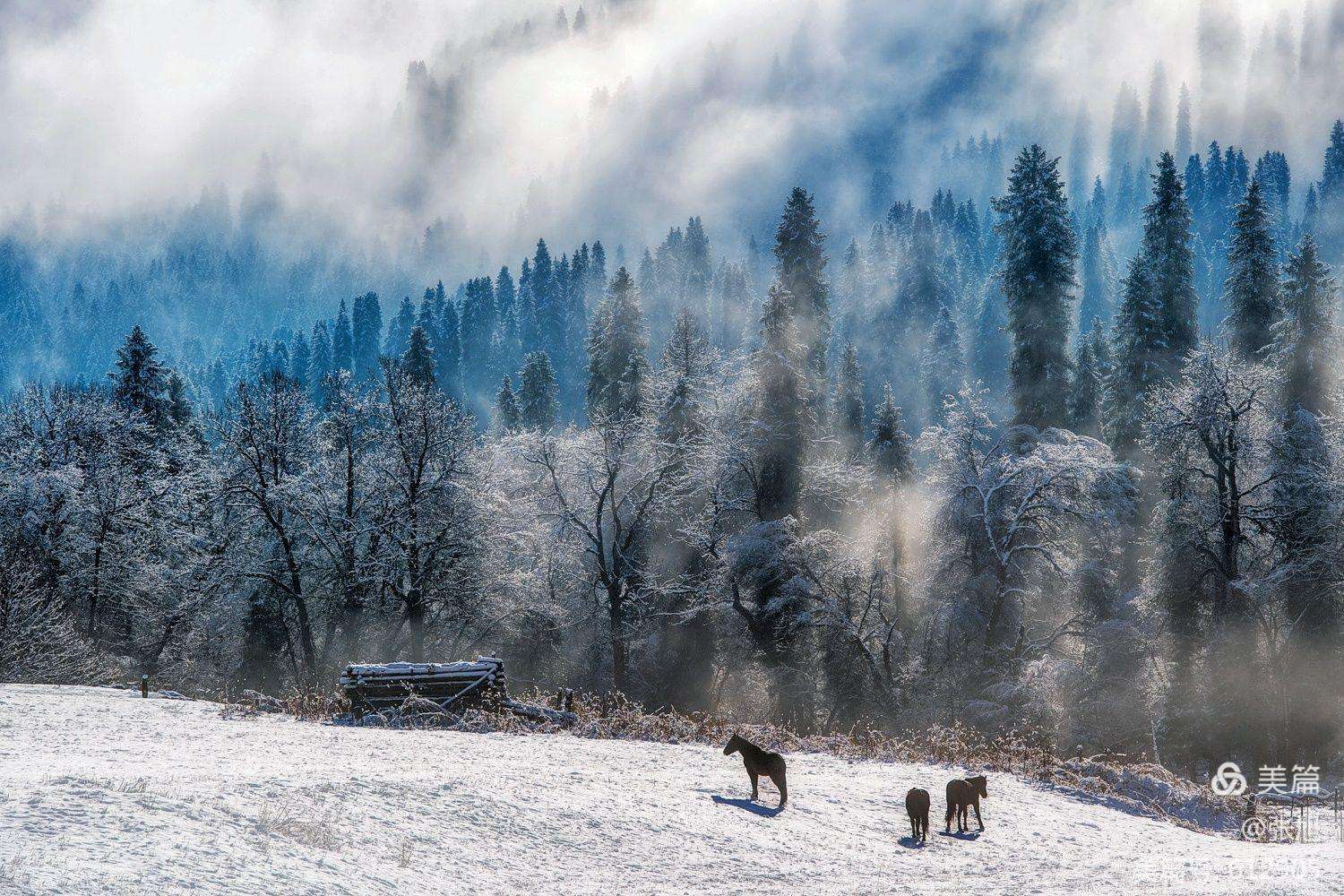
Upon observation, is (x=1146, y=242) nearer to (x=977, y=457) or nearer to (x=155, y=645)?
(x=977, y=457)

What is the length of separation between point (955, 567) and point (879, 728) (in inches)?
221

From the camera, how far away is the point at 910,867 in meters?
9.23

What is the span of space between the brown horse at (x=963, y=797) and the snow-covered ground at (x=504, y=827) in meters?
0.30

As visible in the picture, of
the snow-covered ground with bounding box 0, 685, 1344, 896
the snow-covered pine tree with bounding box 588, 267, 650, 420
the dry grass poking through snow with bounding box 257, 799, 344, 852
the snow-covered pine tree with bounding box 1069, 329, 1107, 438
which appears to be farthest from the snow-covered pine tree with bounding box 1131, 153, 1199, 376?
the dry grass poking through snow with bounding box 257, 799, 344, 852

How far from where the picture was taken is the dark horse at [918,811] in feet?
32.9

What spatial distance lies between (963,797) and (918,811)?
3.36 feet

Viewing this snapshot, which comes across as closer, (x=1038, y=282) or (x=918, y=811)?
(x=918, y=811)

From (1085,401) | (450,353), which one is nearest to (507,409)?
(1085,401)

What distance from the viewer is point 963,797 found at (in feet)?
35.4

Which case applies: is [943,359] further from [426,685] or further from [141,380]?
[426,685]

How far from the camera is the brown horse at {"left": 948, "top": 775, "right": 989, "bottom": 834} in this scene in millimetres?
10734

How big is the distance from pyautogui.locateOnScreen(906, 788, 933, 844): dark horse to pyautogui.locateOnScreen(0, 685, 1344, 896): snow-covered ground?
20 centimetres

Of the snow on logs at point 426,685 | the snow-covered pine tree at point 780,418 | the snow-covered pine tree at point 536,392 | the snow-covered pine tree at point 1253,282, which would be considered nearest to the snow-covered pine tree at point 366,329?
the snow-covered pine tree at point 536,392

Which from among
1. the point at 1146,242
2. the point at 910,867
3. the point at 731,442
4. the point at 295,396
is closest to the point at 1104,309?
the point at 1146,242
